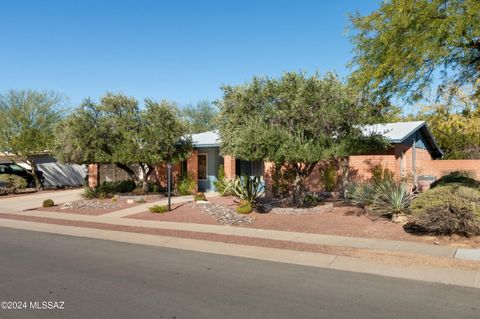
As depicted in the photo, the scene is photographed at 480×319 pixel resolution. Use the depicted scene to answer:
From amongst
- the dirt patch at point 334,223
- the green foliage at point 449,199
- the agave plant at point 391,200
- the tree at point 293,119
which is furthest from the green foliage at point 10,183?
the green foliage at point 449,199

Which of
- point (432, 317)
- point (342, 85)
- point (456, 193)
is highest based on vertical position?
point (342, 85)

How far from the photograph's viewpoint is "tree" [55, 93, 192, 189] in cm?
1923

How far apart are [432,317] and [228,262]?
→ 4.18 meters

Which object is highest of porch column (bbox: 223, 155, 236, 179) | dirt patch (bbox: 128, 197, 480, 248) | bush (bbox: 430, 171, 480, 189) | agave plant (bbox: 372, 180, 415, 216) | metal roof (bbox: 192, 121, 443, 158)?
metal roof (bbox: 192, 121, 443, 158)

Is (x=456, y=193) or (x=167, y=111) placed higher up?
(x=167, y=111)

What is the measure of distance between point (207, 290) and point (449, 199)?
6785mm

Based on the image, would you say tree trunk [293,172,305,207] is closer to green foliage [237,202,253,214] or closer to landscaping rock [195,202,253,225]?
green foliage [237,202,253,214]

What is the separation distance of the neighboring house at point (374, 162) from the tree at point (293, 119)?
12.5 feet

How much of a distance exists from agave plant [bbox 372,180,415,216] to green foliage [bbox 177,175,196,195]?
11.7 meters

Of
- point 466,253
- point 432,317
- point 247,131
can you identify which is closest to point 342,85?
point 247,131

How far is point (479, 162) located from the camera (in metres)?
26.8

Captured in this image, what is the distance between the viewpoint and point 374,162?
62.7ft

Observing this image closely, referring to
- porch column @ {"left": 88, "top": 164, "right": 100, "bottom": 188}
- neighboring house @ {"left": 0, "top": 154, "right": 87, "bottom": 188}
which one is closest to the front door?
porch column @ {"left": 88, "top": 164, "right": 100, "bottom": 188}

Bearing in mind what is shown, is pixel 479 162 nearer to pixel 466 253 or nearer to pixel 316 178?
pixel 316 178
